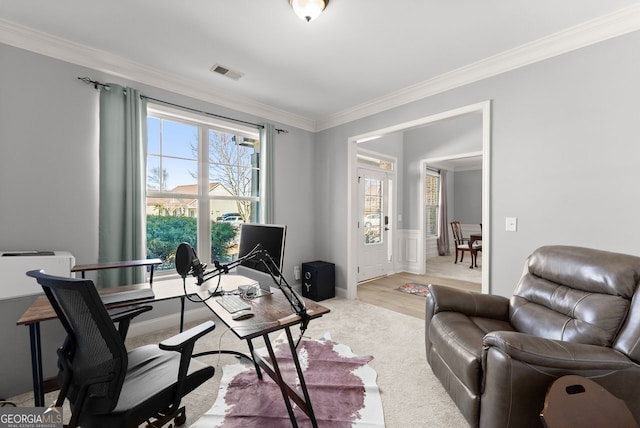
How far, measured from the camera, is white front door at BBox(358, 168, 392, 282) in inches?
195

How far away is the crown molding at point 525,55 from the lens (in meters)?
2.03

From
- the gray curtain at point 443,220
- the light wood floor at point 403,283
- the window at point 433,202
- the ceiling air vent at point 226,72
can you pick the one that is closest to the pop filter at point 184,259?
the ceiling air vent at point 226,72

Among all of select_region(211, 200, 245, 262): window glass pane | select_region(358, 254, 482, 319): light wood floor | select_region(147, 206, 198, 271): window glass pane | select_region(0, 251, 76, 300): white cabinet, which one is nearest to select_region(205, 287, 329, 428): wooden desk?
select_region(0, 251, 76, 300): white cabinet

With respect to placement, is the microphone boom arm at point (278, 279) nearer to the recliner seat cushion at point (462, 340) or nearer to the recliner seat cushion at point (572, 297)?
the recliner seat cushion at point (462, 340)

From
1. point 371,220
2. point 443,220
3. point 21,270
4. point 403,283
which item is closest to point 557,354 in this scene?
point 21,270

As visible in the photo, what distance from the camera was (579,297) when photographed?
5.71ft

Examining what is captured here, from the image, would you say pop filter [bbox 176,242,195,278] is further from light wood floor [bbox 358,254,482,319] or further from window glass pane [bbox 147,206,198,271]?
light wood floor [bbox 358,254,482,319]

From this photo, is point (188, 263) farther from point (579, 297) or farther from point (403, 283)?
point (403, 283)

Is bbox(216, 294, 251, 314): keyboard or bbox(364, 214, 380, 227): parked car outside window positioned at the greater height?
bbox(364, 214, 380, 227): parked car outside window

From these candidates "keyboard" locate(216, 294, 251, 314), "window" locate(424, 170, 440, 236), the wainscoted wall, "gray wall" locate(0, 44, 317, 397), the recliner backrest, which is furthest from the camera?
"window" locate(424, 170, 440, 236)

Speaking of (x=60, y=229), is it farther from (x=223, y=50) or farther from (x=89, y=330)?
(x=223, y=50)

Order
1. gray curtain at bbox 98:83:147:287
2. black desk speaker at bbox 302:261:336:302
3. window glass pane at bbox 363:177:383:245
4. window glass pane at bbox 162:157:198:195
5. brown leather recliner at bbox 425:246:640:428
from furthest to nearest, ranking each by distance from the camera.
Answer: window glass pane at bbox 363:177:383:245, black desk speaker at bbox 302:261:336:302, window glass pane at bbox 162:157:198:195, gray curtain at bbox 98:83:147:287, brown leather recliner at bbox 425:246:640:428

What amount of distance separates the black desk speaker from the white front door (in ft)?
3.39

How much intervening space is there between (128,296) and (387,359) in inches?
81.9
